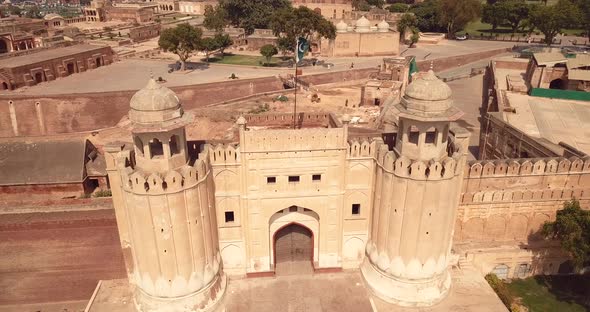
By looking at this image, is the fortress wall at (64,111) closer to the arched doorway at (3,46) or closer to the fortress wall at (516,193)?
the fortress wall at (516,193)

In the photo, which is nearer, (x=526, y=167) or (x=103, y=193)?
(x=526, y=167)

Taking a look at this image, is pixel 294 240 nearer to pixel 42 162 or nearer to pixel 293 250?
pixel 293 250

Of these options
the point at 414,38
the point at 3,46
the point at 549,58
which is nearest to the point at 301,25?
the point at 414,38

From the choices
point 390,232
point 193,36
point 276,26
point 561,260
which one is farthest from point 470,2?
point 390,232

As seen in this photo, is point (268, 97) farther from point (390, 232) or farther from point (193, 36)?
point (390, 232)

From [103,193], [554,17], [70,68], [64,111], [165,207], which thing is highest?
[554,17]

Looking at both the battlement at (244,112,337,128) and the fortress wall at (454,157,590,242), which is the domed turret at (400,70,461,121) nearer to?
the fortress wall at (454,157,590,242)

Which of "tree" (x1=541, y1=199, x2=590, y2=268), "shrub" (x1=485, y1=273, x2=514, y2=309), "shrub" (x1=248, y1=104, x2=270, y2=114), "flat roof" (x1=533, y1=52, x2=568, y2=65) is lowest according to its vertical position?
"shrub" (x1=485, y1=273, x2=514, y2=309)

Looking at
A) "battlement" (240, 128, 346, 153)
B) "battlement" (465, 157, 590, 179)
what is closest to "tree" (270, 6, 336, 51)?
"battlement" (465, 157, 590, 179)
